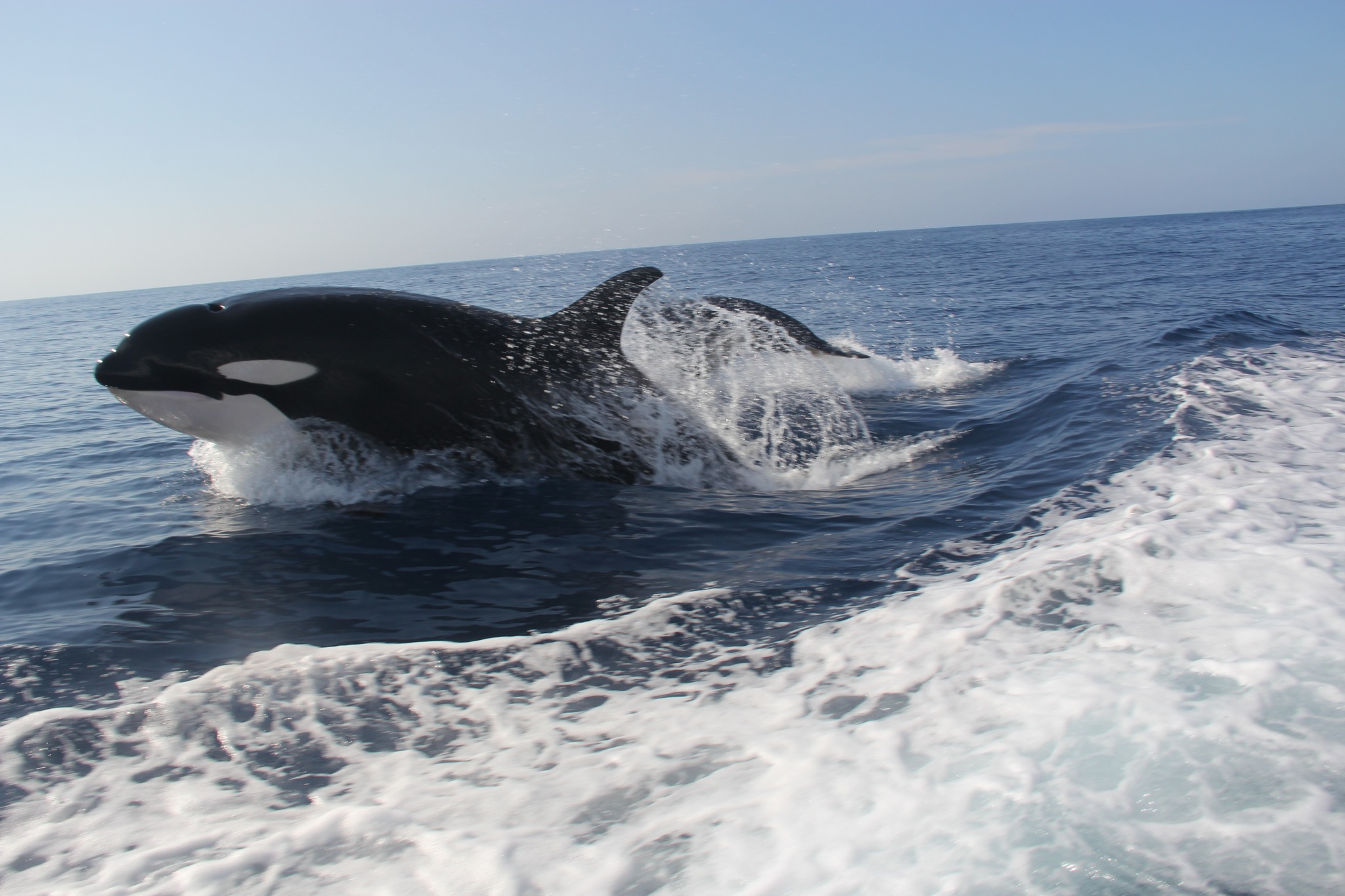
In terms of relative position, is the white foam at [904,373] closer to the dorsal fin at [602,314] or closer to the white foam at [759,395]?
the white foam at [759,395]

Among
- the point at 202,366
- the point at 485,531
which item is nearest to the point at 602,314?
the point at 485,531

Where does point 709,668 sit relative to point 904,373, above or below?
below

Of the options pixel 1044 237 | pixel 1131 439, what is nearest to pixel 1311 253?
pixel 1131 439

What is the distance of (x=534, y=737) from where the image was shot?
3.63m

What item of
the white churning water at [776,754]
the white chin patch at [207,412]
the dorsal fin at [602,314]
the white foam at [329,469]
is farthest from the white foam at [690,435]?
the white churning water at [776,754]

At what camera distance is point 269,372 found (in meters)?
7.43

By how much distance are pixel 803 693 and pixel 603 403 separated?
5183mm

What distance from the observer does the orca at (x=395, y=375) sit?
730 cm

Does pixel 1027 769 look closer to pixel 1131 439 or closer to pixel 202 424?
pixel 1131 439

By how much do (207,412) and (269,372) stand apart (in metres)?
0.77

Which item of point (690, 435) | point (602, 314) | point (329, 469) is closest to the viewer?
point (329, 469)

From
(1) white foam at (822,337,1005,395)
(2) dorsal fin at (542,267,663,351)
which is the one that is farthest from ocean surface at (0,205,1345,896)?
(1) white foam at (822,337,1005,395)

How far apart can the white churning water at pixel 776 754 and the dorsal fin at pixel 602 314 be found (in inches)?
166

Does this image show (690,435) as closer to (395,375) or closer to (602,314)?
(602,314)
